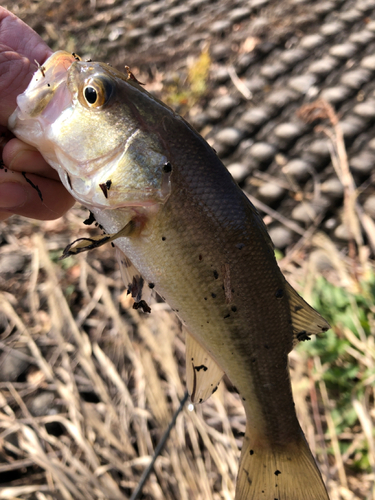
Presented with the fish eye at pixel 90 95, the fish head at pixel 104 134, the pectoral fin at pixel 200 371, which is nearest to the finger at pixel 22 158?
the fish head at pixel 104 134

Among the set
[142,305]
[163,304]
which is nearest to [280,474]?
[142,305]

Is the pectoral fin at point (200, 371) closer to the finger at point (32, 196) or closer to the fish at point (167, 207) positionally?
the fish at point (167, 207)

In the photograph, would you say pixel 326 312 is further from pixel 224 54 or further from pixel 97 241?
pixel 224 54

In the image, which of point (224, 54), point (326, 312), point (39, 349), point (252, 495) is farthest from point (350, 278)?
point (224, 54)

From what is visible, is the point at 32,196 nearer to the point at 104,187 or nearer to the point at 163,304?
the point at 104,187

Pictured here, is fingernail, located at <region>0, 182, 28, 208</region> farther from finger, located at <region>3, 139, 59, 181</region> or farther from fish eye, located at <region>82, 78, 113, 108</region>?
fish eye, located at <region>82, 78, 113, 108</region>
